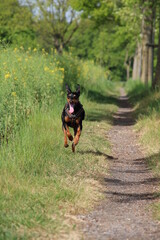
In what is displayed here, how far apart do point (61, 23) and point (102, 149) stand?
32.1 metres

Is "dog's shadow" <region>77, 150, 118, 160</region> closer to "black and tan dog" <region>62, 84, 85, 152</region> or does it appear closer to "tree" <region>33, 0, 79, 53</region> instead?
"black and tan dog" <region>62, 84, 85, 152</region>

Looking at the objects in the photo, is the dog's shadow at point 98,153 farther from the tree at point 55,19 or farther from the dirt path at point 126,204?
the tree at point 55,19

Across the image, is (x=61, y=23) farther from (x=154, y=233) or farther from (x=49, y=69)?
(x=154, y=233)

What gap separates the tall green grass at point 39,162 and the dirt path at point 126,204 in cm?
22

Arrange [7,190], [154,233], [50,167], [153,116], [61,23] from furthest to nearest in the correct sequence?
[61,23], [153,116], [50,167], [7,190], [154,233]

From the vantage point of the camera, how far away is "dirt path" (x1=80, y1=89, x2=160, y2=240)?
5.11 m

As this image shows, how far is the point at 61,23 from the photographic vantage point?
40.8 m

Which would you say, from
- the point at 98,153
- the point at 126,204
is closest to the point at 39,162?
the point at 126,204

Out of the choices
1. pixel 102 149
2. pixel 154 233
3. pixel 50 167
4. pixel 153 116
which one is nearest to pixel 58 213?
pixel 154 233

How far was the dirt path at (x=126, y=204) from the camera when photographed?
16.8 feet

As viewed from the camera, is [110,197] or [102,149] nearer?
[110,197]

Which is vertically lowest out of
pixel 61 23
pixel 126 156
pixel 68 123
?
pixel 126 156

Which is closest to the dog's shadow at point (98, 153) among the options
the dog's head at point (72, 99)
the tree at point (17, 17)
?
the dog's head at point (72, 99)

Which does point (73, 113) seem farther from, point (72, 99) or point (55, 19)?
point (55, 19)
